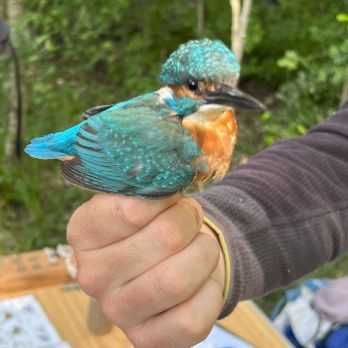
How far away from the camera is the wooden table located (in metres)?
1.50

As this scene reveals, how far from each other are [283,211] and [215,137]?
56cm

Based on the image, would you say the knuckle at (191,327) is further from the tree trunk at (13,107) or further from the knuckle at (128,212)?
the tree trunk at (13,107)

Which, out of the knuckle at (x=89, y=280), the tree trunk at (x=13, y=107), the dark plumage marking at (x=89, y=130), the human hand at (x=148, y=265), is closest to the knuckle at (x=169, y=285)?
the human hand at (x=148, y=265)

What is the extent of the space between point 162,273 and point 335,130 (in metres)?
0.80

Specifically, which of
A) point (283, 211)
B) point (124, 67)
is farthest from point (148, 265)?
point (124, 67)

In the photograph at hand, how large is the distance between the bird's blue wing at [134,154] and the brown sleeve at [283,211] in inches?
14.6

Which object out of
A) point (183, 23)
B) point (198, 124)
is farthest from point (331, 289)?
point (183, 23)

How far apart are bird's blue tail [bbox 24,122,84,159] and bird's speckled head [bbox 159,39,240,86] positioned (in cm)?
22

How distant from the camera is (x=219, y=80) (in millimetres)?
900

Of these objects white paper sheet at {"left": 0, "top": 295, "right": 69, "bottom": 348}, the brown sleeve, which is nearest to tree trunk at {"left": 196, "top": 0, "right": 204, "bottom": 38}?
the brown sleeve

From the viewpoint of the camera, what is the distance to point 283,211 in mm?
1451

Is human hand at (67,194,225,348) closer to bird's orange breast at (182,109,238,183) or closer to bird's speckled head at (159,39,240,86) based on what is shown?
bird's orange breast at (182,109,238,183)

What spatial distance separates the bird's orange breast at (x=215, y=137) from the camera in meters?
0.94

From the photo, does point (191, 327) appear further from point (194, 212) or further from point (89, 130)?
point (89, 130)
